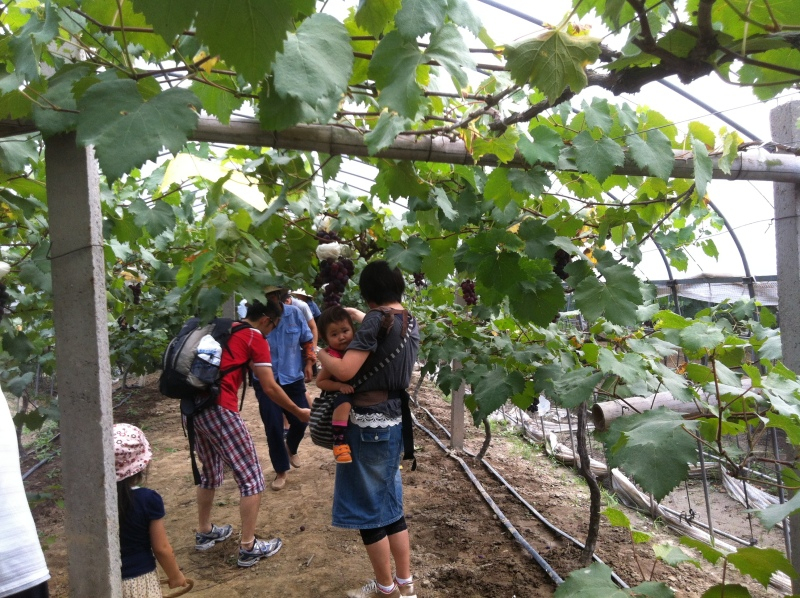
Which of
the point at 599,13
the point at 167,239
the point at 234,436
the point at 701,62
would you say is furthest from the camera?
the point at 167,239

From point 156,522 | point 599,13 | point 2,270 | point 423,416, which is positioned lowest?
point 423,416

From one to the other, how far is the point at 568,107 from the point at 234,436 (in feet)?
8.20

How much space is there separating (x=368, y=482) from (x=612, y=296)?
1.39 metres

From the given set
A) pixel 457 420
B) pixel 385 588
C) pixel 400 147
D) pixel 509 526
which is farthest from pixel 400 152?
pixel 457 420

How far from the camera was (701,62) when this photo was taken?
952mm

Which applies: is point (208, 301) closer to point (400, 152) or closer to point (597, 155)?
point (400, 152)

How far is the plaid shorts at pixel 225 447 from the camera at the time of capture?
328 cm

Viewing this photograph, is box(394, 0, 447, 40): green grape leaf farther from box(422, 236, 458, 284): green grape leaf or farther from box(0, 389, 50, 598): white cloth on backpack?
box(422, 236, 458, 284): green grape leaf

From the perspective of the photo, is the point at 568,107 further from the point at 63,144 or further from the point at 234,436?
the point at 234,436

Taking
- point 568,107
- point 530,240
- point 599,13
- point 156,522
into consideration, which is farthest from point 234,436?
point 599,13

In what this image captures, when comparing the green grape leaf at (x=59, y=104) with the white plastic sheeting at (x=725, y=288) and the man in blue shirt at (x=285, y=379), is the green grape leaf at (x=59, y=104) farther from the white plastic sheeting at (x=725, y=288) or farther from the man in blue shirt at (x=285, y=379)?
the white plastic sheeting at (x=725, y=288)

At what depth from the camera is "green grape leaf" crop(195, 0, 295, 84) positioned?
0.60 metres

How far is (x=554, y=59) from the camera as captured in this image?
112 cm

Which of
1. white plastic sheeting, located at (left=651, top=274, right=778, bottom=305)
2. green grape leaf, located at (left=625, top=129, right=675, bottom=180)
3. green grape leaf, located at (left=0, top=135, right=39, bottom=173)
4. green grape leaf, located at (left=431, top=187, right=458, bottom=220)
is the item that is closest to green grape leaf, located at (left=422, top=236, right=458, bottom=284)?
green grape leaf, located at (left=431, top=187, right=458, bottom=220)
